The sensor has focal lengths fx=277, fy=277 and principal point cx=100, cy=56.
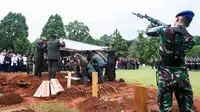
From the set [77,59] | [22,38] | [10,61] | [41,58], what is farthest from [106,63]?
[22,38]

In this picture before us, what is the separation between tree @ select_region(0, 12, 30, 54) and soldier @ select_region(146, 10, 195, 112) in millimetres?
43288

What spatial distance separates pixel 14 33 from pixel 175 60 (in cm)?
4849

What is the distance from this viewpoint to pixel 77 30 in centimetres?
6200

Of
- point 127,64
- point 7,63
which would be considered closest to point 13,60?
point 7,63

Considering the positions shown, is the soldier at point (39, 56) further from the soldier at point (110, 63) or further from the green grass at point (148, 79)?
the green grass at point (148, 79)

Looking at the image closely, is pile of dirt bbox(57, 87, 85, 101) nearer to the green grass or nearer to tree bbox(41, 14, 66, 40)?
the green grass

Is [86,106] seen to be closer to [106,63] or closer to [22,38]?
[106,63]

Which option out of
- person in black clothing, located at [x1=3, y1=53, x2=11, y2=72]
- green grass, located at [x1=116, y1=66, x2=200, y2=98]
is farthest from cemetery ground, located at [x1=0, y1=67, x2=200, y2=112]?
person in black clothing, located at [x1=3, y1=53, x2=11, y2=72]

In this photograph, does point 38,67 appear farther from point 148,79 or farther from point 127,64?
point 127,64

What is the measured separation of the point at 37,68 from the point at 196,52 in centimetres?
5252

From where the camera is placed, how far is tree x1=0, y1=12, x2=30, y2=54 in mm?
45625

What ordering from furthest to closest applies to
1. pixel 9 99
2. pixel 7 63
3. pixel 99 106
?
1. pixel 7 63
2. pixel 9 99
3. pixel 99 106

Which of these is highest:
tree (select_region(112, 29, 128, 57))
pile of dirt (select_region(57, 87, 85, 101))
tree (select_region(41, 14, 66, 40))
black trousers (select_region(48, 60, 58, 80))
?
tree (select_region(41, 14, 66, 40))

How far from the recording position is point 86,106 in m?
6.80
